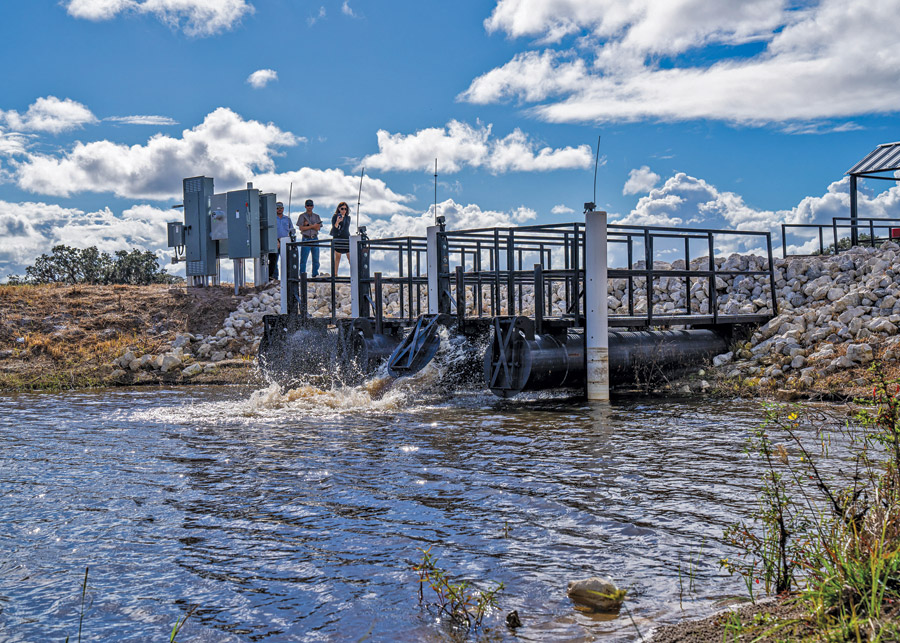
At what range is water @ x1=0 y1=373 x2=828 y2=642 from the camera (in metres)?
4.30

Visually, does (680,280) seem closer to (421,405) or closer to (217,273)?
(421,405)

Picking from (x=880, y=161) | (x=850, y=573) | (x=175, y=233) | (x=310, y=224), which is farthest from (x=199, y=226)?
(x=850, y=573)

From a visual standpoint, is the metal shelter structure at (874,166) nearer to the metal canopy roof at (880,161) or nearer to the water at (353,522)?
the metal canopy roof at (880,161)

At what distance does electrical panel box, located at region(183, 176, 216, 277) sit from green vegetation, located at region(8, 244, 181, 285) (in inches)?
442

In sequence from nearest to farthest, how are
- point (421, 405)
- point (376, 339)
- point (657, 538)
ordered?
point (657, 538) → point (421, 405) → point (376, 339)

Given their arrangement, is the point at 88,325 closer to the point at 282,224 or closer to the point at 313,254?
the point at 282,224

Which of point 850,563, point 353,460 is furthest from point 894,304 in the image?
point 850,563

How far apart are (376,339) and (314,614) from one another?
40.9 feet

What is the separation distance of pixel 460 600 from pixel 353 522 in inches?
81.3

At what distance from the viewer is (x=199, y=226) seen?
2616 centimetres

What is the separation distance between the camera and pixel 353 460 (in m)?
8.49

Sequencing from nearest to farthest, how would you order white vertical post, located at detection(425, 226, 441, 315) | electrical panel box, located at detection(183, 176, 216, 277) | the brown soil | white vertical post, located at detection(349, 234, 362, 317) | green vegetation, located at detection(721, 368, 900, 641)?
1. green vegetation, located at detection(721, 368, 900, 641)
2. white vertical post, located at detection(425, 226, 441, 315)
3. white vertical post, located at detection(349, 234, 362, 317)
4. the brown soil
5. electrical panel box, located at detection(183, 176, 216, 277)

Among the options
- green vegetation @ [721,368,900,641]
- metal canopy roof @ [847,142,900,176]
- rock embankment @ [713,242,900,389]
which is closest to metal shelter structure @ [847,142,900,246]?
metal canopy roof @ [847,142,900,176]

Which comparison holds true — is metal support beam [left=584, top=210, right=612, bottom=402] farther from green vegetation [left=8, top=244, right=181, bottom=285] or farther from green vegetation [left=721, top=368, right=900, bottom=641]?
green vegetation [left=8, top=244, right=181, bottom=285]
